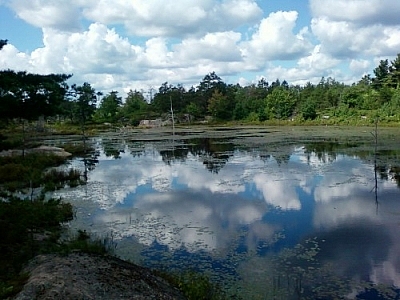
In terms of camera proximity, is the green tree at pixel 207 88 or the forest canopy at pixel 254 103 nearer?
the forest canopy at pixel 254 103

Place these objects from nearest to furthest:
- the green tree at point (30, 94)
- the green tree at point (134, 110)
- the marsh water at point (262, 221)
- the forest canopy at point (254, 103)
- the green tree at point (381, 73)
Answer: the green tree at point (30, 94), the marsh water at point (262, 221), the forest canopy at point (254, 103), the green tree at point (381, 73), the green tree at point (134, 110)

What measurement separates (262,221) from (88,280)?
845cm

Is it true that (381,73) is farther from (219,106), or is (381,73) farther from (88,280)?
(88,280)

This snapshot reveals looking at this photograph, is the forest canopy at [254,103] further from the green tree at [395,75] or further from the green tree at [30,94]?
the green tree at [30,94]

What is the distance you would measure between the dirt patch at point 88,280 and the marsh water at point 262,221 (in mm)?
2134

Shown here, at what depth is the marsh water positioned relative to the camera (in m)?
9.35

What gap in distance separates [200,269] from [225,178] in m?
12.8

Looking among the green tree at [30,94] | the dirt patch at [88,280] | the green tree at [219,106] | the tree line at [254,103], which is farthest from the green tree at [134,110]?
the dirt patch at [88,280]

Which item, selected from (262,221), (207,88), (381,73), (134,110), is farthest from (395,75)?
(262,221)

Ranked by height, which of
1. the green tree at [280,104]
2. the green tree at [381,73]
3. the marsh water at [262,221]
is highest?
the green tree at [381,73]

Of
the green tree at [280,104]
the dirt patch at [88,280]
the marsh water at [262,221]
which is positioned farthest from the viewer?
the green tree at [280,104]

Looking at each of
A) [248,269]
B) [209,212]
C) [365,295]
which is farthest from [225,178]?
[365,295]

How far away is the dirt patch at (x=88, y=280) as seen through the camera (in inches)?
241

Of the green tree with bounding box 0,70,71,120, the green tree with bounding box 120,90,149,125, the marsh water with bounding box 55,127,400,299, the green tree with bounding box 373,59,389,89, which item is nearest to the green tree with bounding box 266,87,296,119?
the green tree with bounding box 373,59,389,89
